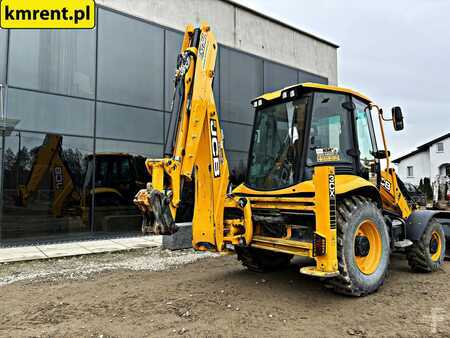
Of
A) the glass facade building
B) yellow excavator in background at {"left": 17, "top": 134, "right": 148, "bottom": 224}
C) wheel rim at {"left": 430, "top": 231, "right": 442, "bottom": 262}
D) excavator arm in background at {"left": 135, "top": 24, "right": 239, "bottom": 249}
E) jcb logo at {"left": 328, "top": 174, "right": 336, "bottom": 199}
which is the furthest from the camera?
yellow excavator in background at {"left": 17, "top": 134, "right": 148, "bottom": 224}

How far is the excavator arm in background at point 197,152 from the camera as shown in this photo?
13.8ft

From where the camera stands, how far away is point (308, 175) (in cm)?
463

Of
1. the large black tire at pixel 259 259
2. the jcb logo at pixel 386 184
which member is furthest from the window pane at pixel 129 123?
the jcb logo at pixel 386 184

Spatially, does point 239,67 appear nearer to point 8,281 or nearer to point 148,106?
point 148,106

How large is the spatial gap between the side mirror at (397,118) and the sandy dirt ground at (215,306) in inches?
90.9

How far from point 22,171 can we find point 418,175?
3777 cm

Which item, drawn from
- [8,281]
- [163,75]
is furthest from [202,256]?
[163,75]

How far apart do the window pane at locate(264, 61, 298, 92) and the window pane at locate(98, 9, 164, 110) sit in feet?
15.2

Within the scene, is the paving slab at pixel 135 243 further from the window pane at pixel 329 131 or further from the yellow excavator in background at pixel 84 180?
the window pane at pixel 329 131

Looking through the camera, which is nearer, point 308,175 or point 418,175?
point 308,175

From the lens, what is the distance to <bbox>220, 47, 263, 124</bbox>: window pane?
13.0 meters

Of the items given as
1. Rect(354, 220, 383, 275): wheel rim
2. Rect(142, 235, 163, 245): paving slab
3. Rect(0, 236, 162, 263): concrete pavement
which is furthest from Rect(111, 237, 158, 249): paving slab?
Rect(354, 220, 383, 275): wheel rim

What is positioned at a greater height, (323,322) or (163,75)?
(163,75)

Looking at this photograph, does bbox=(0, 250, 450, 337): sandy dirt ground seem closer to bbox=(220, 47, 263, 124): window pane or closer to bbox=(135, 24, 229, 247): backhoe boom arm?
bbox=(135, 24, 229, 247): backhoe boom arm
